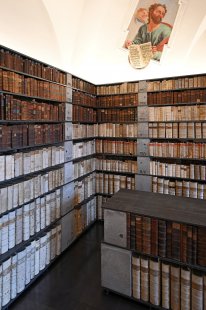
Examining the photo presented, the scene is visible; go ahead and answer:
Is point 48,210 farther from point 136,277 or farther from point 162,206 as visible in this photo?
point 162,206

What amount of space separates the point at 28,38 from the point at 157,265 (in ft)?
9.59

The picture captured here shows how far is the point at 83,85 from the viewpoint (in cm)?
369

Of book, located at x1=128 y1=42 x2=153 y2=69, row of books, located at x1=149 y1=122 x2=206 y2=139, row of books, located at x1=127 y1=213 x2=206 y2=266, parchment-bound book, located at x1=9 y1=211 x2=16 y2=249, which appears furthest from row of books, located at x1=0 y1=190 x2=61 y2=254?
book, located at x1=128 y1=42 x2=153 y2=69

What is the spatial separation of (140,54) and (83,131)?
1589 millimetres

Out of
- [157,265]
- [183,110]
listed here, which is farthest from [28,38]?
[157,265]

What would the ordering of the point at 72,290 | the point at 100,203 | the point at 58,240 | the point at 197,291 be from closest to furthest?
the point at 197,291 < the point at 72,290 < the point at 58,240 < the point at 100,203

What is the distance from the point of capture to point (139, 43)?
365 centimetres

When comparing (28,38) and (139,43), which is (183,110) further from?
(28,38)

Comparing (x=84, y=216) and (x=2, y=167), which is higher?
(x=2, y=167)

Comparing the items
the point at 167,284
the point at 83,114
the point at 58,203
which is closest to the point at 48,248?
the point at 58,203

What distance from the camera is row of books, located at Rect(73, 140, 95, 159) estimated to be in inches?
139

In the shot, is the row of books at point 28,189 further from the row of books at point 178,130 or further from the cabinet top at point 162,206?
the row of books at point 178,130

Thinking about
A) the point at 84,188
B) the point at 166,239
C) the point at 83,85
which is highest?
the point at 83,85

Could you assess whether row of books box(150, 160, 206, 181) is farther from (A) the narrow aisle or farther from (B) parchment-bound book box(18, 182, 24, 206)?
(B) parchment-bound book box(18, 182, 24, 206)
